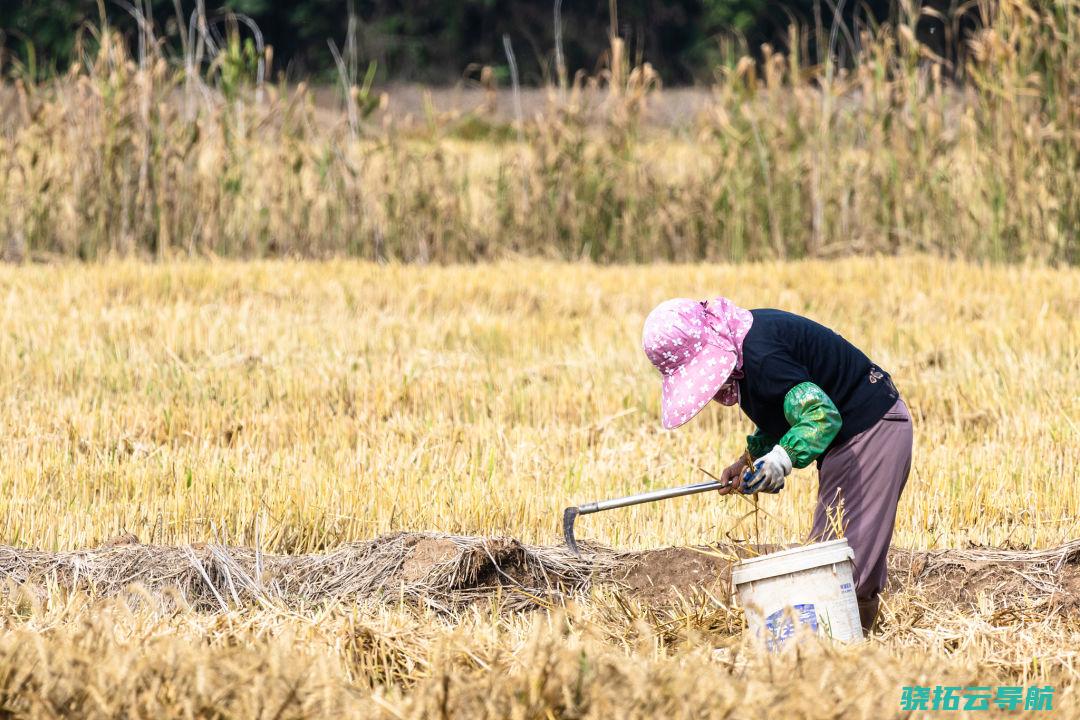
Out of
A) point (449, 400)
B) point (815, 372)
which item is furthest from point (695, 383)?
point (449, 400)

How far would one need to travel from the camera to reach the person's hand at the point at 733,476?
352 centimetres

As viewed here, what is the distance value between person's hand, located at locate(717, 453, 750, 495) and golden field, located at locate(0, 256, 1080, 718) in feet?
1.15

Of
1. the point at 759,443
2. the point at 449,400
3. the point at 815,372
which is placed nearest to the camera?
the point at 815,372

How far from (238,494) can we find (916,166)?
6.85 m

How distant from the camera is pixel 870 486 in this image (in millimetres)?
3717

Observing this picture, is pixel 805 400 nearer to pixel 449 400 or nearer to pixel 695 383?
pixel 695 383

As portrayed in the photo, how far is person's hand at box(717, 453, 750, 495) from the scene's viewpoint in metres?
3.52

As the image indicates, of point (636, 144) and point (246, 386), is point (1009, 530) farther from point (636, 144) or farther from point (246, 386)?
point (636, 144)

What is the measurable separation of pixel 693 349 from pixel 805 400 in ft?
1.06

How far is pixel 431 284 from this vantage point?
29.7ft

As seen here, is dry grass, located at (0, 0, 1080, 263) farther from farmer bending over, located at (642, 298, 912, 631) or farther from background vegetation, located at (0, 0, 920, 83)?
background vegetation, located at (0, 0, 920, 83)

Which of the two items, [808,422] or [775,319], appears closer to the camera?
[808,422]

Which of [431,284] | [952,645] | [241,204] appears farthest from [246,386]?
[241,204]

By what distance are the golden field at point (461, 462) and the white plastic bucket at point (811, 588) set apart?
14 centimetres
